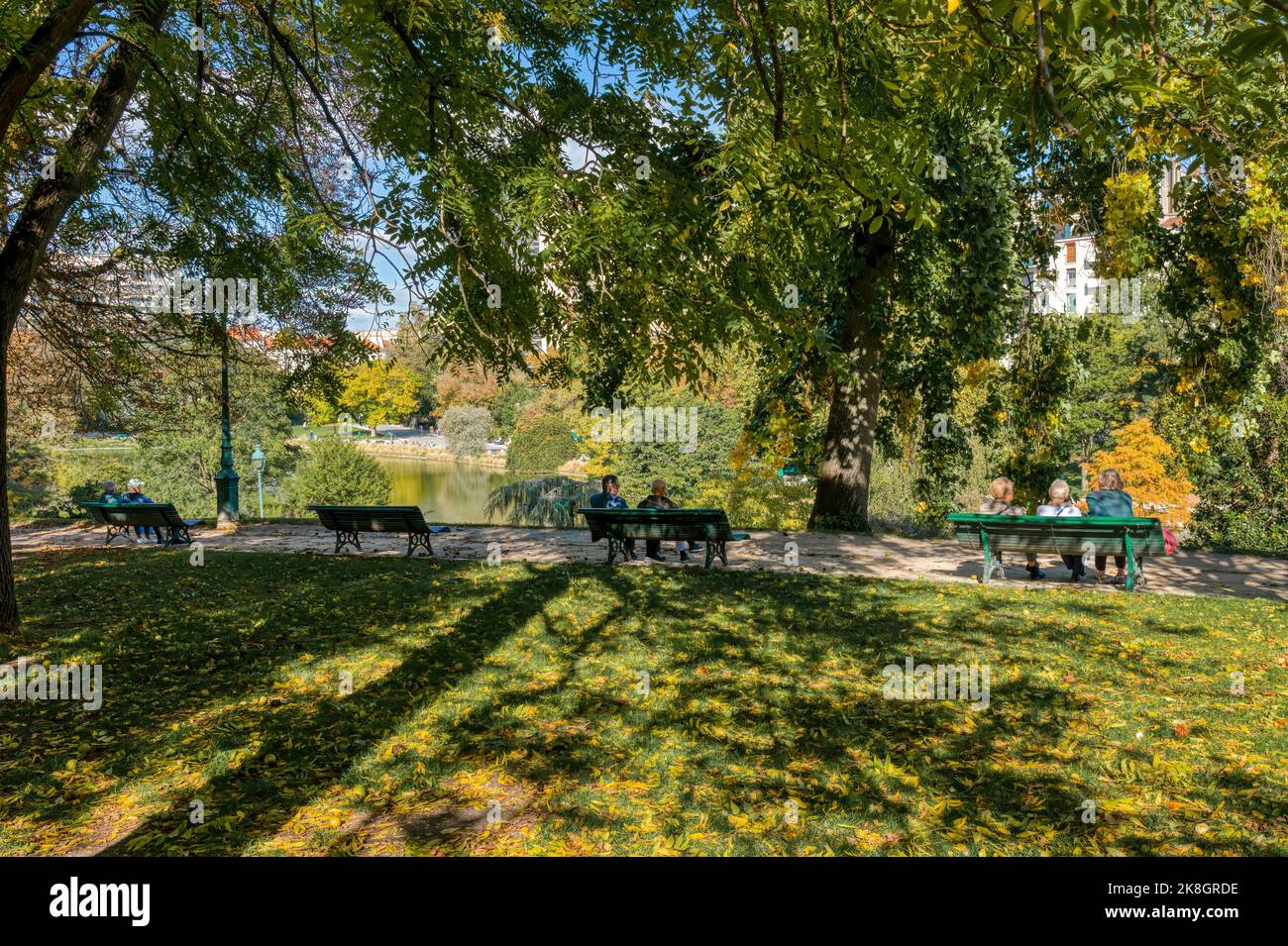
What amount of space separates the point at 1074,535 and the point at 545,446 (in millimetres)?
43974

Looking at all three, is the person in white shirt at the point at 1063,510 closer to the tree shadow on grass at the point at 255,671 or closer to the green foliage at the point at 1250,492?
the tree shadow on grass at the point at 255,671

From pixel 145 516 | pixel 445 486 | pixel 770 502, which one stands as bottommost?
pixel 445 486

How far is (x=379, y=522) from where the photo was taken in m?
11.1

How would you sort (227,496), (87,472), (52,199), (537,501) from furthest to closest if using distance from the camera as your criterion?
(87,472), (537,501), (227,496), (52,199)

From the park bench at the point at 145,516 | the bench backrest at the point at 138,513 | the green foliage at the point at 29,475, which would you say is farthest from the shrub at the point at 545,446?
the bench backrest at the point at 138,513

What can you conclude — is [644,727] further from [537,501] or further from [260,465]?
[260,465]

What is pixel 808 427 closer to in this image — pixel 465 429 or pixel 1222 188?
pixel 1222 188

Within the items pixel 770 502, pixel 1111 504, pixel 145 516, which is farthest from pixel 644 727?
pixel 770 502

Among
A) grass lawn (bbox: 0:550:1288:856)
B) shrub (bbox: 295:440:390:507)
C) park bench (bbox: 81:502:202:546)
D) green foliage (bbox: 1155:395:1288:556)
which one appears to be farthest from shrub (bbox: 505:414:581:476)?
grass lawn (bbox: 0:550:1288:856)

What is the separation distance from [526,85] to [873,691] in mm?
5198

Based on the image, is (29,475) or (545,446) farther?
(545,446)

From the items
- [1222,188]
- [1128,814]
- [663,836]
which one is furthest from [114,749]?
[1222,188]

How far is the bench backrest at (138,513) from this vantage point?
40.4ft

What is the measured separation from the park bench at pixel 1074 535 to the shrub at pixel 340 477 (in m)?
30.2
